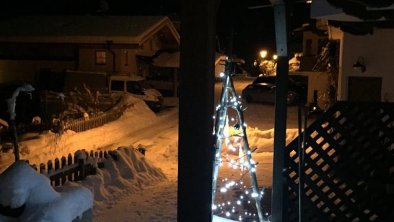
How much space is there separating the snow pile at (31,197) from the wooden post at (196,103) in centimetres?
86

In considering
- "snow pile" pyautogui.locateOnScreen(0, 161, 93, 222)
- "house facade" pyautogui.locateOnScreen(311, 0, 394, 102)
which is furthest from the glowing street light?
"snow pile" pyautogui.locateOnScreen(0, 161, 93, 222)

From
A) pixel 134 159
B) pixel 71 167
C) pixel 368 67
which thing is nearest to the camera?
pixel 71 167

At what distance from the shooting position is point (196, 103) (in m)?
3.60

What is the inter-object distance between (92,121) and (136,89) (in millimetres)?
10370

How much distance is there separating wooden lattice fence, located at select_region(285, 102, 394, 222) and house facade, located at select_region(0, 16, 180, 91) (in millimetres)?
23439

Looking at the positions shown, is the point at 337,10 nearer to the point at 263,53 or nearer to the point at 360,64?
the point at 360,64

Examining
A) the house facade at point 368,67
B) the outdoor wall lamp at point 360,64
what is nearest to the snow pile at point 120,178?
the house facade at point 368,67

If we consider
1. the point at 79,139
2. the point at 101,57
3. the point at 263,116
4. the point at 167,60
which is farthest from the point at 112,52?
the point at 79,139

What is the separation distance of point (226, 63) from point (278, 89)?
153cm

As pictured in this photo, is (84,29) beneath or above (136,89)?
above

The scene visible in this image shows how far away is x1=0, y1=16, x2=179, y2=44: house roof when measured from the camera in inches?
1136

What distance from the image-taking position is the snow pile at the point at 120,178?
8500 millimetres

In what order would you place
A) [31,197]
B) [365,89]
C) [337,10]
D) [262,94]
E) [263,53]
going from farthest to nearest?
[263,53], [262,94], [365,89], [337,10], [31,197]

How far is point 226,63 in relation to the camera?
673 centimetres
